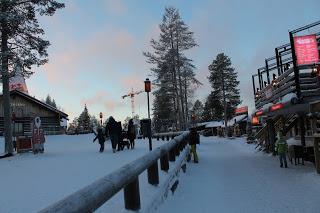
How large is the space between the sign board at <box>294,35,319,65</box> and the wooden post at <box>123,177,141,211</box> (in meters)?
9.83

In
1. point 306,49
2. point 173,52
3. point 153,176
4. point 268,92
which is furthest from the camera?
point 173,52

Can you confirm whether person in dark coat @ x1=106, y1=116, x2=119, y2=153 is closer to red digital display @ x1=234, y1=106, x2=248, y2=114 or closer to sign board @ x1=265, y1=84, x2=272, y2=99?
sign board @ x1=265, y1=84, x2=272, y2=99

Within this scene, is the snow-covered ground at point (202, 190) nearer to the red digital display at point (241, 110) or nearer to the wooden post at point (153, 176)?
the wooden post at point (153, 176)

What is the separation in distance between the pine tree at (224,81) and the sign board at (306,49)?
174ft

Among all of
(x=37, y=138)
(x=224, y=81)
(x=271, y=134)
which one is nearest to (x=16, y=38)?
(x=37, y=138)

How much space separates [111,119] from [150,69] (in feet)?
96.6

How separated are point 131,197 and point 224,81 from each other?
Result: 65.1 metres

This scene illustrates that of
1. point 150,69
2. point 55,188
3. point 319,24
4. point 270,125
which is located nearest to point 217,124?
point 150,69

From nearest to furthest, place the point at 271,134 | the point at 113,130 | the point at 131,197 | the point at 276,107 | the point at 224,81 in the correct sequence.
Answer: the point at 131,197 → the point at 276,107 → the point at 113,130 → the point at 271,134 → the point at 224,81

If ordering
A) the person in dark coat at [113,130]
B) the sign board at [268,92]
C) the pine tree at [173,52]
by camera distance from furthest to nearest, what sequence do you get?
A: the pine tree at [173,52]
the person in dark coat at [113,130]
the sign board at [268,92]

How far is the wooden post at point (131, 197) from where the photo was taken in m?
5.73

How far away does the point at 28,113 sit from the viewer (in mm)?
48656

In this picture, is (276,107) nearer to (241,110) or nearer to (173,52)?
(173,52)

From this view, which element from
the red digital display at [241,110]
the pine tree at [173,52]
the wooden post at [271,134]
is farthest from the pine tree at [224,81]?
the wooden post at [271,134]
